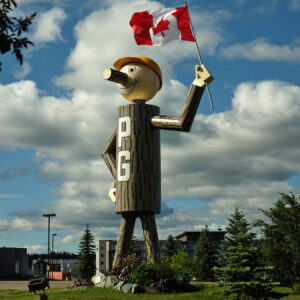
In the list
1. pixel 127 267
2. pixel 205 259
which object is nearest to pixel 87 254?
pixel 205 259

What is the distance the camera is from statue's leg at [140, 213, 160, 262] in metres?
21.3

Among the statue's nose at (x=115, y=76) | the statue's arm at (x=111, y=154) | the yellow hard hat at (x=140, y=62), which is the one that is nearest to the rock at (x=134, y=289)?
the statue's arm at (x=111, y=154)

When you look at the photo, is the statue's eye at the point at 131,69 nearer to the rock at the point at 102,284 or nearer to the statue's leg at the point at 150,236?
the statue's leg at the point at 150,236

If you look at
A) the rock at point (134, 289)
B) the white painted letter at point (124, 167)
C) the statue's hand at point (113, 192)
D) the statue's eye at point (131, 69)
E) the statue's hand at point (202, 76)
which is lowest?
the rock at point (134, 289)

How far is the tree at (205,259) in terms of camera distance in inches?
1524

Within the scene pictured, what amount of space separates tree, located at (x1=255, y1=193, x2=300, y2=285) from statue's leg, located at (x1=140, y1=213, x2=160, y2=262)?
4.91 metres

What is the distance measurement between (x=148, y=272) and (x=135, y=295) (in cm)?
180

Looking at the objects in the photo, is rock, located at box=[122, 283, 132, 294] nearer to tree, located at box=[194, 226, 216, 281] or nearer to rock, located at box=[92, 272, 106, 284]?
rock, located at box=[92, 272, 106, 284]

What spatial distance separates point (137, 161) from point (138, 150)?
19.7 inches

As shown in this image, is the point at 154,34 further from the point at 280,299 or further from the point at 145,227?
the point at 280,299

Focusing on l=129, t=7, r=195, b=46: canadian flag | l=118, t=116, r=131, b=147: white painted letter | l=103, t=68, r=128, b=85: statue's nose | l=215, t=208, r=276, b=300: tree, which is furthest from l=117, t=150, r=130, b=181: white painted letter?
l=215, t=208, r=276, b=300: tree

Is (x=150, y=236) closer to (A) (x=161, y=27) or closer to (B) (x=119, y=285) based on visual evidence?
(B) (x=119, y=285)

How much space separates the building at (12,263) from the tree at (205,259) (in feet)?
94.8

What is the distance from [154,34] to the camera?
18969 millimetres
